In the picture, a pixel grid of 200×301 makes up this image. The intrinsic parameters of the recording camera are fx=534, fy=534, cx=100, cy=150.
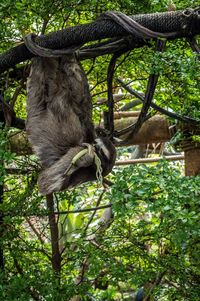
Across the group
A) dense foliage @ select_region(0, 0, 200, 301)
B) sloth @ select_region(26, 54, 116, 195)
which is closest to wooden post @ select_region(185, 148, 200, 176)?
dense foliage @ select_region(0, 0, 200, 301)

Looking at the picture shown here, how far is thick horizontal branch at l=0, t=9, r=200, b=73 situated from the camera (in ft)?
4.65

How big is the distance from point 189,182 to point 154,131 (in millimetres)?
1316

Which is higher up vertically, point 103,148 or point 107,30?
point 107,30

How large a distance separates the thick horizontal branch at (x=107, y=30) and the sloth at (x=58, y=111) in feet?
0.31

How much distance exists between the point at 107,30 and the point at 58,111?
0.40 meters

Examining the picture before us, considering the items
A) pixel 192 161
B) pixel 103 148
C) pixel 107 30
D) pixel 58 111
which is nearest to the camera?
pixel 107 30

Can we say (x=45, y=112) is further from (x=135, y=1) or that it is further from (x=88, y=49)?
(x=135, y=1)

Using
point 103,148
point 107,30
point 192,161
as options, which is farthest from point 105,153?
point 192,161

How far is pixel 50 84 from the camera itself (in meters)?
1.82

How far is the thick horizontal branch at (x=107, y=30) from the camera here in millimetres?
1417

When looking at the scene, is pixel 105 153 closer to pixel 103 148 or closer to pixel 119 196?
pixel 103 148

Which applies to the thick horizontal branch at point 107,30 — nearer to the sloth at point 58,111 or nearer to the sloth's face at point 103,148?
the sloth at point 58,111

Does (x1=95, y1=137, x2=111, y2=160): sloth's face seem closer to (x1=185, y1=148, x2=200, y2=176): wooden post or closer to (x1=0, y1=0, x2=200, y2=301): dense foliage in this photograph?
(x1=0, y1=0, x2=200, y2=301): dense foliage

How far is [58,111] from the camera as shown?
72.1 inches
